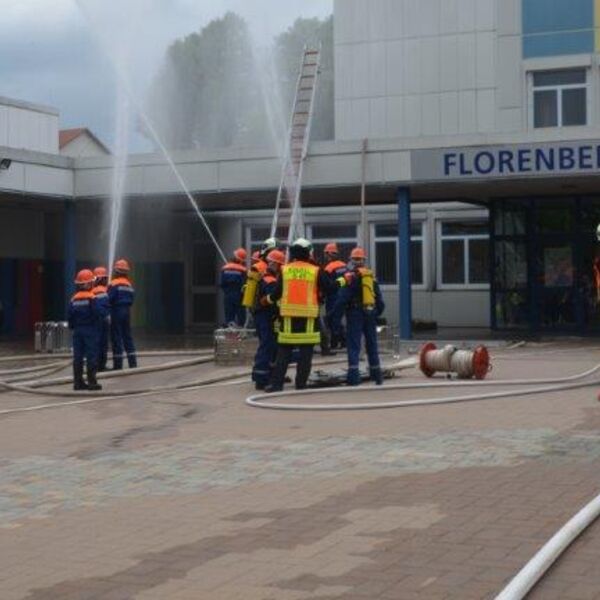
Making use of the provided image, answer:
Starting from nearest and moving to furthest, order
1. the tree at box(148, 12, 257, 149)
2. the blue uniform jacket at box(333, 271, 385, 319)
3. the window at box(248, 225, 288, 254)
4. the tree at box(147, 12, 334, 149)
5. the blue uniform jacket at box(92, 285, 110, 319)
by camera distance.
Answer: the blue uniform jacket at box(333, 271, 385, 319)
the blue uniform jacket at box(92, 285, 110, 319)
the window at box(248, 225, 288, 254)
the tree at box(147, 12, 334, 149)
the tree at box(148, 12, 257, 149)

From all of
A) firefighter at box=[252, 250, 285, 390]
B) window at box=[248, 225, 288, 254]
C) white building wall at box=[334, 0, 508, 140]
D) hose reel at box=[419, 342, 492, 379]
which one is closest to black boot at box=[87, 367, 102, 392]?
firefighter at box=[252, 250, 285, 390]

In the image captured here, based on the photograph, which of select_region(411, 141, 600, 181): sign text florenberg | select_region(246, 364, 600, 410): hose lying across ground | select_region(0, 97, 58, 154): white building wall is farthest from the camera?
select_region(0, 97, 58, 154): white building wall

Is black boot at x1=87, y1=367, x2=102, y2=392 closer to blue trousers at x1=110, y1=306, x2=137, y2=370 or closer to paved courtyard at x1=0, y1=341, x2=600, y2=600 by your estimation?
paved courtyard at x1=0, y1=341, x2=600, y2=600

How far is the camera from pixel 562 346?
22.5 m

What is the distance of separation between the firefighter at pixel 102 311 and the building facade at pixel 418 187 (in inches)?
301

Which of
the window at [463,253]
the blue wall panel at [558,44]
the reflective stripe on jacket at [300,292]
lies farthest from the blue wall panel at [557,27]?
the reflective stripe on jacket at [300,292]

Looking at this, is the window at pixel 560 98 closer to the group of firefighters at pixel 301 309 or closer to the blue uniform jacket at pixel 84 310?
the group of firefighters at pixel 301 309

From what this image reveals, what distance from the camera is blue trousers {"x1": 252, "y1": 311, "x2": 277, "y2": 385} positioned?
14055 mm

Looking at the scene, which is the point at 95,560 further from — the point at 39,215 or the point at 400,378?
the point at 39,215

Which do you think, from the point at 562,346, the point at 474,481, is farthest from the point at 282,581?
the point at 562,346

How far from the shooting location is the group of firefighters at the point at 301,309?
44.2 ft

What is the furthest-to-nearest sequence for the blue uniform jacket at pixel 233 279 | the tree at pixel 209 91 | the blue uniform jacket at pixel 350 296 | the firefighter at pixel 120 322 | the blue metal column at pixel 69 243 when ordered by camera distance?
the tree at pixel 209 91 → the blue metal column at pixel 69 243 → the blue uniform jacket at pixel 233 279 → the firefighter at pixel 120 322 → the blue uniform jacket at pixel 350 296

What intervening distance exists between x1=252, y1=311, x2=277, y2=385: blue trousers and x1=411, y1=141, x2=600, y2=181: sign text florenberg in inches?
371

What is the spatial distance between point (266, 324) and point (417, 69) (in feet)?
70.3
